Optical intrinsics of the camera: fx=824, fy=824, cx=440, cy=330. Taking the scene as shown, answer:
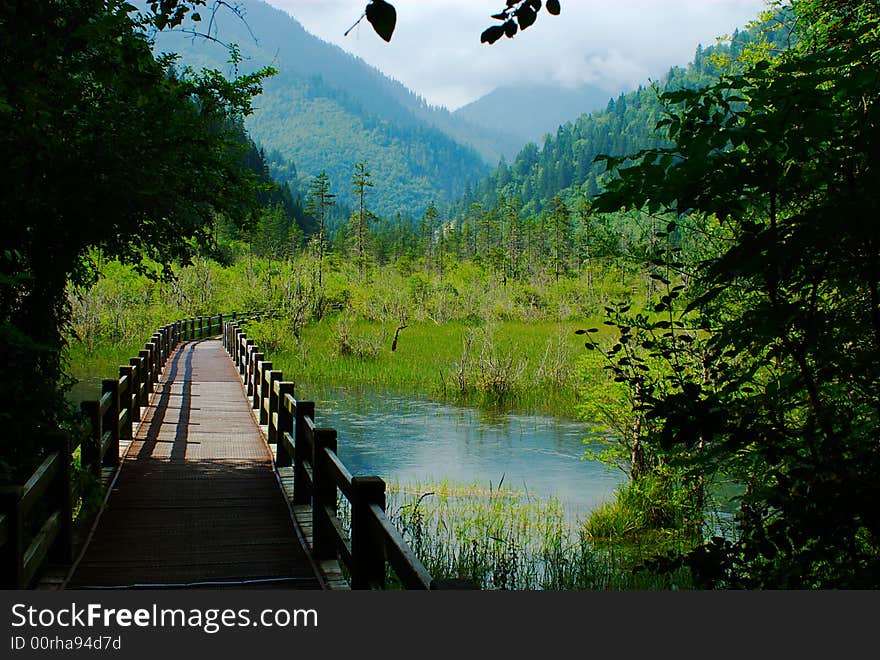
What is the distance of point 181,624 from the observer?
11.1 feet

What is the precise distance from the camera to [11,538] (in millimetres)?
4297

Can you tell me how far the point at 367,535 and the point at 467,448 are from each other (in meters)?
13.2

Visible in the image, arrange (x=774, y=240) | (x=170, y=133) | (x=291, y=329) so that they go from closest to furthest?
1. (x=774, y=240)
2. (x=170, y=133)
3. (x=291, y=329)

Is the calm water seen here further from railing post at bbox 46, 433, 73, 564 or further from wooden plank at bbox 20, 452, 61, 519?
wooden plank at bbox 20, 452, 61, 519

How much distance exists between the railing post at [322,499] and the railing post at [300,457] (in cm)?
99

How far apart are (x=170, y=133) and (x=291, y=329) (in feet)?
77.0

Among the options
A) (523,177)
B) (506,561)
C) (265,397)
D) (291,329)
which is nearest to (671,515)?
(506,561)

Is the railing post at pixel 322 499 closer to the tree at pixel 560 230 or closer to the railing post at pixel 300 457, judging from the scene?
the railing post at pixel 300 457


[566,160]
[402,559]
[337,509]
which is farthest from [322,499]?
[566,160]

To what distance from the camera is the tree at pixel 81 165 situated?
5.45 metres

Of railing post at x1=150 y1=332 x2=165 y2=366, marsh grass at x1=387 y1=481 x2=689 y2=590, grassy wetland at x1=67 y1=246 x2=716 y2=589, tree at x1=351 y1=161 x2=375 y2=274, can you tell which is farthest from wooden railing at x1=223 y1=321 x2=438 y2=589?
tree at x1=351 y1=161 x2=375 y2=274

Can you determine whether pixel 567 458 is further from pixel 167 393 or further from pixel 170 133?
pixel 170 133

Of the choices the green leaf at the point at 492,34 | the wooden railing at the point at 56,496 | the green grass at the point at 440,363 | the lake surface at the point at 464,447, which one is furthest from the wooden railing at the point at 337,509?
the green grass at the point at 440,363

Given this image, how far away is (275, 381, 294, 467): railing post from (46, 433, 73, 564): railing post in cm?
340
